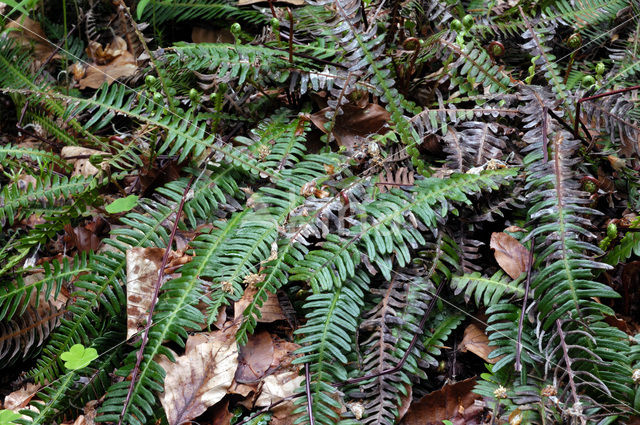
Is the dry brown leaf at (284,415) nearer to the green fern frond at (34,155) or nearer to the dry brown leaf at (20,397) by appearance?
the dry brown leaf at (20,397)

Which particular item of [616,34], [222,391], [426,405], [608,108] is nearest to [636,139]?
[608,108]

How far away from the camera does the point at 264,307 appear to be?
1974 mm

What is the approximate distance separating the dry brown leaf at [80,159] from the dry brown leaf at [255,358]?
140 centimetres

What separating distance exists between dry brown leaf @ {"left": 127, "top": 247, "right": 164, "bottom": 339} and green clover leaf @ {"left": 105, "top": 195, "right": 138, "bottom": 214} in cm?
24

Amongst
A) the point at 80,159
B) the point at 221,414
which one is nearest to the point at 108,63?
the point at 80,159

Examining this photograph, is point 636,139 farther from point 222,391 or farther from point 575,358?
point 222,391

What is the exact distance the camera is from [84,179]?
7.97 ft

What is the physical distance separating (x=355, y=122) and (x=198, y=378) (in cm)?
135

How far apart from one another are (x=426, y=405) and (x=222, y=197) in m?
1.19

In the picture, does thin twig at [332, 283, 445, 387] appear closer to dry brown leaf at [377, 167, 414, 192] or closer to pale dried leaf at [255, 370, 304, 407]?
pale dried leaf at [255, 370, 304, 407]

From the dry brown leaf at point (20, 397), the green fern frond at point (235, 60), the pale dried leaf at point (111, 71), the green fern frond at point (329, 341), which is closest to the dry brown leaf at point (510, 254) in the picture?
the green fern frond at point (329, 341)

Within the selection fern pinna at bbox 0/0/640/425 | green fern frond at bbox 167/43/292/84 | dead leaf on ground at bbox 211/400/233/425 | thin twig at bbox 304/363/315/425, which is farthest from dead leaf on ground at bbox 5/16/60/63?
thin twig at bbox 304/363/315/425

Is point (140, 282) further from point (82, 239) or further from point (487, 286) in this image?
point (487, 286)

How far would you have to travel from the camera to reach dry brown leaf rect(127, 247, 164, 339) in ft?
6.52
